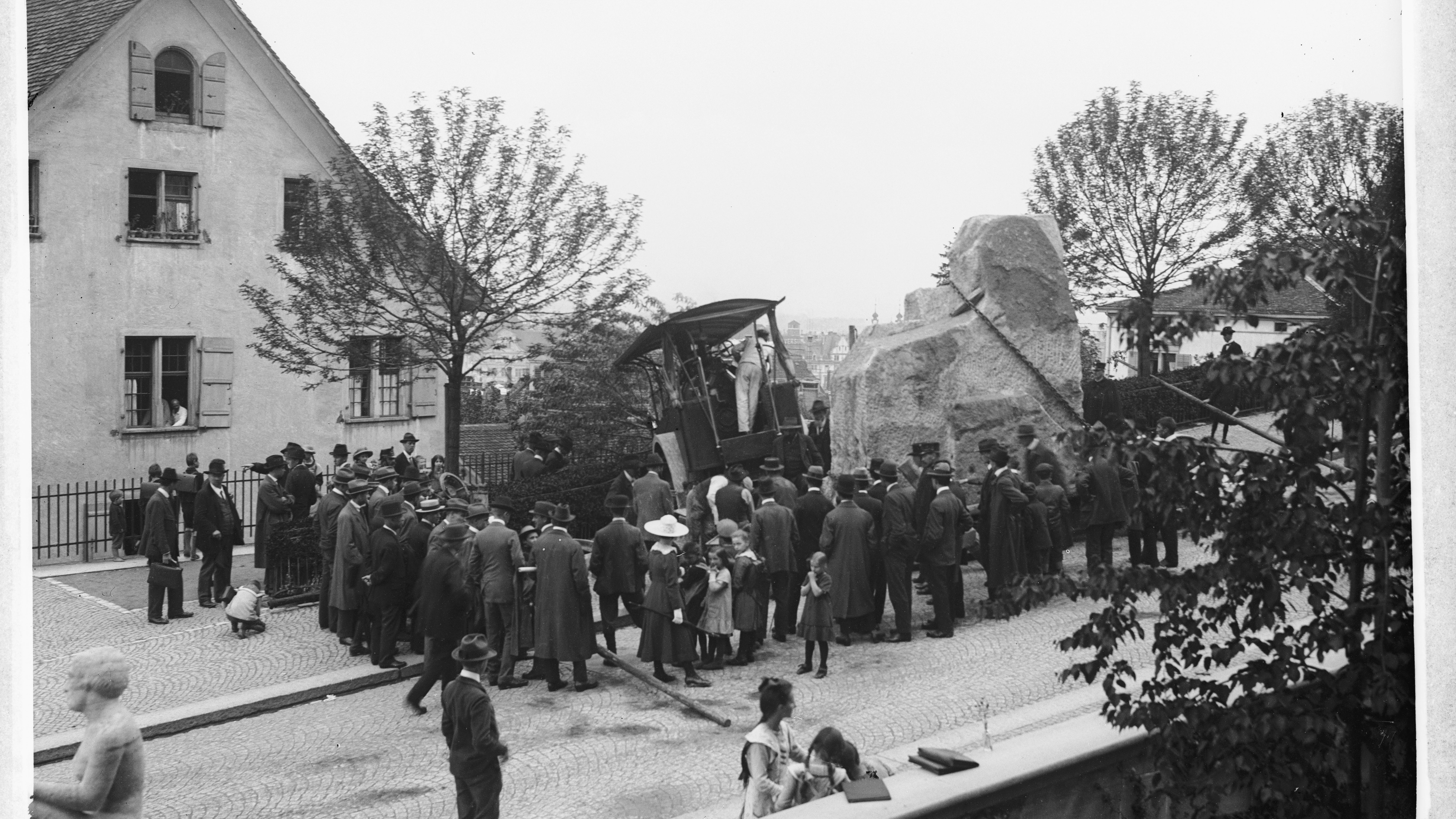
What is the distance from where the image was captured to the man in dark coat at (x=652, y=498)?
13453mm

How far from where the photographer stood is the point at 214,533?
41.7 feet

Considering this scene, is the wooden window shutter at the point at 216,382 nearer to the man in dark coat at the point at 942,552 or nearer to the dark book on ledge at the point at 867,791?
the man in dark coat at the point at 942,552

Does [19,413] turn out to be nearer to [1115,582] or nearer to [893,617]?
[1115,582]

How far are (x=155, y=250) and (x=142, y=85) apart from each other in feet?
6.75

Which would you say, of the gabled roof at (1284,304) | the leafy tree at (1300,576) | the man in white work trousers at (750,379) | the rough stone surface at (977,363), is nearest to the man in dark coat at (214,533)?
the man in white work trousers at (750,379)

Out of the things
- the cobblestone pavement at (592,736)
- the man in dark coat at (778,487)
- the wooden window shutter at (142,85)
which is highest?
the wooden window shutter at (142,85)

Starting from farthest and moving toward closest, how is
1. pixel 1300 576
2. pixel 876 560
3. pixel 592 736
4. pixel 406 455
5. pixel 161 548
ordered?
1. pixel 406 455
2. pixel 161 548
3. pixel 876 560
4. pixel 592 736
5. pixel 1300 576

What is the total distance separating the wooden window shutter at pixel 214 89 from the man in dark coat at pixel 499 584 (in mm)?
9069

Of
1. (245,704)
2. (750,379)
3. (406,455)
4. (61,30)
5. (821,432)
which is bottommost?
(245,704)

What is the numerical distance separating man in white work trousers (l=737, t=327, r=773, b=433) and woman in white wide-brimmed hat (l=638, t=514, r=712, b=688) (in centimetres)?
653

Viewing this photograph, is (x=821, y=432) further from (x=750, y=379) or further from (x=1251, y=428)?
(x=1251, y=428)

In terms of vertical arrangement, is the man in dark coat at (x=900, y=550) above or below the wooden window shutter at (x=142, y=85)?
below

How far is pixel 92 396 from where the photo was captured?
14.5 m

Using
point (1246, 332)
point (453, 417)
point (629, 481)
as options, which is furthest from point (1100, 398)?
point (1246, 332)
